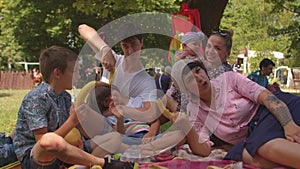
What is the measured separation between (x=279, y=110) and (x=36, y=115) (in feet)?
5.58

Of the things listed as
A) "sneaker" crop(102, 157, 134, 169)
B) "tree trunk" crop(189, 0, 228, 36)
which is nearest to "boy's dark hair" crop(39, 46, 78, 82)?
"sneaker" crop(102, 157, 134, 169)

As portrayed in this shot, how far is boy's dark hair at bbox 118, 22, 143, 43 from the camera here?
3260 millimetres

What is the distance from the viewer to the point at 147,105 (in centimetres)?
307

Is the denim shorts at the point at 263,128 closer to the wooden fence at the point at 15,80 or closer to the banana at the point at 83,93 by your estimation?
the banana at the point at 83,93

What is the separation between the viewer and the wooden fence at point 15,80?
24.4 metres

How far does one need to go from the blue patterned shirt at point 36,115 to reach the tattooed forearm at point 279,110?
5.04 feet

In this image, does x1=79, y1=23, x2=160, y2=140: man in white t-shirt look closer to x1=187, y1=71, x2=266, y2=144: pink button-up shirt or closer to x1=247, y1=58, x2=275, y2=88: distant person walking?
x1=187, y1=71, x2=266, y2=144: pink button-up shirt

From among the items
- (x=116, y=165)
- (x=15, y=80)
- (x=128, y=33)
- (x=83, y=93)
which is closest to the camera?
(x=116, y=165)

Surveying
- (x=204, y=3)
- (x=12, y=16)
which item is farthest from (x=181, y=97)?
(x=12, y=16)

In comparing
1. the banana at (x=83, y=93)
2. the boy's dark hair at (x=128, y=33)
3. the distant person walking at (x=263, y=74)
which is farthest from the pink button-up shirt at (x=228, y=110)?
the distant person walking at (x=263, y=74)

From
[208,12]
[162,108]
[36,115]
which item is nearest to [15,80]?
[208,12]

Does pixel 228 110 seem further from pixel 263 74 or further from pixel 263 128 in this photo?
pixel 263 74

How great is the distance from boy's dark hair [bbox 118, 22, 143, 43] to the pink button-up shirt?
75 cm

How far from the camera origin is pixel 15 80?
82.1 ft
